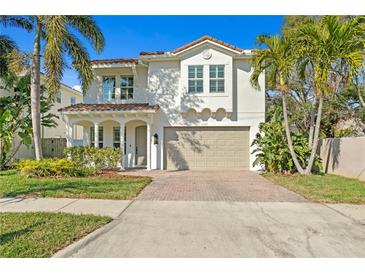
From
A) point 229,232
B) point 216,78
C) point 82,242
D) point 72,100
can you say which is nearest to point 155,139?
point 216,78

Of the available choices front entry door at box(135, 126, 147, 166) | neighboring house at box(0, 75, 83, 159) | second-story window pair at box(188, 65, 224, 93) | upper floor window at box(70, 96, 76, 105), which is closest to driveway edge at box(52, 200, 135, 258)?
second-story window pair at box(188, 65, 224, 93)

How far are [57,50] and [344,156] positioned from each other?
13.5 meters

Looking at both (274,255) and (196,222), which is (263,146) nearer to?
(196,222)

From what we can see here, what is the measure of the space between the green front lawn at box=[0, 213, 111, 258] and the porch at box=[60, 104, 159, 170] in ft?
28.4

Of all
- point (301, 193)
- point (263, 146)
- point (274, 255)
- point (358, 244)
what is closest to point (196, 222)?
point (274, 255)

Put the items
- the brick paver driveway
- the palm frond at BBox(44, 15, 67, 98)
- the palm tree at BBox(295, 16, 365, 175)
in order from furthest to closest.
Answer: the palm frond at BBox(44, 15, 67, 98) < the palm tree at BBox(295, 16, 365, 175) < the brick paver driveway

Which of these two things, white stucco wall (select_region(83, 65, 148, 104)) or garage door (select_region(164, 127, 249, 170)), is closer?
garage door (select_region(164, 127, 249, 170))

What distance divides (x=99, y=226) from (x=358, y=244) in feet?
14.9

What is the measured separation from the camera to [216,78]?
14.1 meters

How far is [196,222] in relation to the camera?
523 centimetres

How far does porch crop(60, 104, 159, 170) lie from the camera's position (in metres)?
14.2

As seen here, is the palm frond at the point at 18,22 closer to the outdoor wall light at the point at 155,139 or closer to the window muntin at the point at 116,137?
the window muntin at the point at 116,137

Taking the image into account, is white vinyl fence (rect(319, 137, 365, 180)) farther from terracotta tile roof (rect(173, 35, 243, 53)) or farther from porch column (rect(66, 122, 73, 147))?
porch column (rect(66, 122, 73, 147))

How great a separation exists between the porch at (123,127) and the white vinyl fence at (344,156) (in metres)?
9.00
